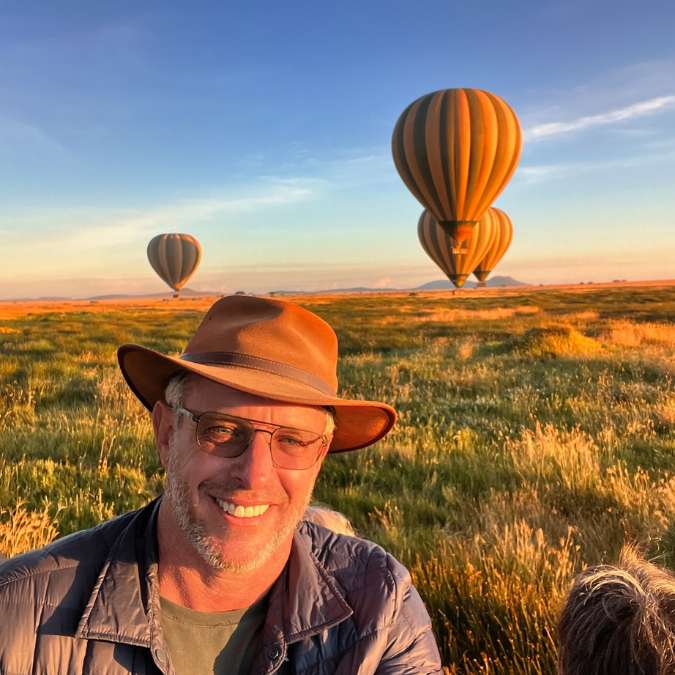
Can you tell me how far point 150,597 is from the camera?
5.75 ft

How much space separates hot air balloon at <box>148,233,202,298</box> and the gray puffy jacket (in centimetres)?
7623

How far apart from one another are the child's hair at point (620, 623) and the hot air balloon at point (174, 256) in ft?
252

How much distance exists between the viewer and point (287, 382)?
1.97 metres

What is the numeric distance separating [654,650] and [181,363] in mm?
1419

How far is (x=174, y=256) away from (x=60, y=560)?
7643cm

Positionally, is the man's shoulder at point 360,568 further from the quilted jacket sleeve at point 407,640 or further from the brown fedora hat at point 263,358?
the brown fedora hat at point 263,358

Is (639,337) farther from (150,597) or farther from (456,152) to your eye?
(150,597)

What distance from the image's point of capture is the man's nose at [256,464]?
1895 millimetres

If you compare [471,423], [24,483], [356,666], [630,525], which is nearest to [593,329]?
[471,423]

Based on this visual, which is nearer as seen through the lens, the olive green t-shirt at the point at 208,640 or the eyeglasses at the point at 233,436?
the olive green t-shirt at the point at 208,640

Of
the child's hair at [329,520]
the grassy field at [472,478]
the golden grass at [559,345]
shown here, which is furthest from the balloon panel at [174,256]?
the child's hair at [329,520]

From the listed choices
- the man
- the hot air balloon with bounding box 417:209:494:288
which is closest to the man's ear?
the man

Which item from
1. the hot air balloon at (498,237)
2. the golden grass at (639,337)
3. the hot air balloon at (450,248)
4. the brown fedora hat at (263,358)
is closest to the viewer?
the brown fedora hat at (263,358)

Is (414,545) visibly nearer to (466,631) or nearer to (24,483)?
(466,631)
